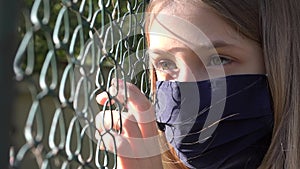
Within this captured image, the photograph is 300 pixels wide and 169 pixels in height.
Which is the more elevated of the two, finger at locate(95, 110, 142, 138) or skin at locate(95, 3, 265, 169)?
skin at locate(95, 3, 265, 169)

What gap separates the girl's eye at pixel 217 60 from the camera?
5.59ft

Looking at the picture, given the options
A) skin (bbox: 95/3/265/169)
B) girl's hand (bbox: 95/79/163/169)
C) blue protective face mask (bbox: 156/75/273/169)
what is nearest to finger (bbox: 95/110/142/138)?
girl's hand (bbox: 95/79/163/169)

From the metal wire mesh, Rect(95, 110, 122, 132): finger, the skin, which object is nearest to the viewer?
the metal wire mesh

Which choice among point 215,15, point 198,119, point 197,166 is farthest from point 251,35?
point 197,166

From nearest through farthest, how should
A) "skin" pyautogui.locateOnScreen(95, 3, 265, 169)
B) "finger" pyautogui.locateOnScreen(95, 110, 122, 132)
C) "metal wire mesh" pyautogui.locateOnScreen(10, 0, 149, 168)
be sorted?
"metal wire mesh" pyautogui.locateOnScreen(10, 0, 149, 168), "finger" pyautogui.locateOnScreen(95, 110, 122, 132), "skin" pyautogui.locateOnScreen(95, 3, 265, 169)

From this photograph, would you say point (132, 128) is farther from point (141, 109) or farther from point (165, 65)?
point (165, 65)

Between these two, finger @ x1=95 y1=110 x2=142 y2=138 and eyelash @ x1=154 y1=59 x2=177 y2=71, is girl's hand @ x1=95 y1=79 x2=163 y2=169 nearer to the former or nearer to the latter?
finger @ x1=95 y1=110 x2=142 y2=138

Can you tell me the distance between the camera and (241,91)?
1.71 meters

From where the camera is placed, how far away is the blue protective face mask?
1.71 metres

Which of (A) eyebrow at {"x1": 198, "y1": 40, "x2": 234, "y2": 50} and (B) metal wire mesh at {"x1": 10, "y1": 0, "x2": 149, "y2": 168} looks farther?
(A) eyebrow at {"x1": 198, "y1": 40, "x2": 234, "y2": 50}

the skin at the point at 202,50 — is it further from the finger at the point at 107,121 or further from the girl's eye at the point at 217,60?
the finger at the point at 107,121

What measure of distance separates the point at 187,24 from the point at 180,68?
119 mm

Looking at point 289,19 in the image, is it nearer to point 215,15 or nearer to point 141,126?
point 215,15

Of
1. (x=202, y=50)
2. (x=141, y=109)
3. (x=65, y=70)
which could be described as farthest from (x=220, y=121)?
(x=65, y=70)
